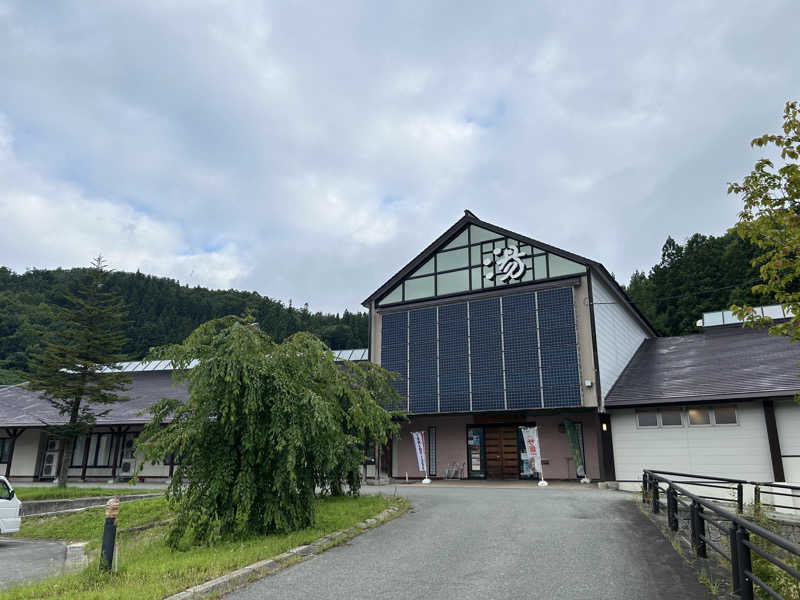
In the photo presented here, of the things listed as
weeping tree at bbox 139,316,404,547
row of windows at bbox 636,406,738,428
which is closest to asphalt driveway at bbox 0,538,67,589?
weeping tree at bbox 139,316,404,547

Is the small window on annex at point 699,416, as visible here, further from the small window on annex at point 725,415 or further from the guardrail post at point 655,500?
the guardrail post at point 655,500

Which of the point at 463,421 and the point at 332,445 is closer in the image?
the point at 332,445

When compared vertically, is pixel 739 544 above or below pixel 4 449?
below

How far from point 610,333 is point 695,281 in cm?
2726

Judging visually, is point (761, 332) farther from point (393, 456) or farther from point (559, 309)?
point (393, 456)

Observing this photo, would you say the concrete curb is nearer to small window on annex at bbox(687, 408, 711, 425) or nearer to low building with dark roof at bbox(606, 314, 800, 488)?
low building with dark roof at bbox(606, 314, 800, 488)

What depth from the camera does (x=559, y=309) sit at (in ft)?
69.2

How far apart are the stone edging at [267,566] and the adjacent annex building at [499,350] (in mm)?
12178

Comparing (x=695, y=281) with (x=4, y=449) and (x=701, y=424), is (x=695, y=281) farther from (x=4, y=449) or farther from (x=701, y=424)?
(x=4, y=449)

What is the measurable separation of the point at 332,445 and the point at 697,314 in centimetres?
4107

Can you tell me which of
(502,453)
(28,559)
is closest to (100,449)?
(28,559)

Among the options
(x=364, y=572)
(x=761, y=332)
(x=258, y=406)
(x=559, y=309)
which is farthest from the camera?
(x=761, y=332)

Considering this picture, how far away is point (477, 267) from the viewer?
76.7 ft

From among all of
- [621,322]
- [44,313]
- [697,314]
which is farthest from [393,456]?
[44,313]
